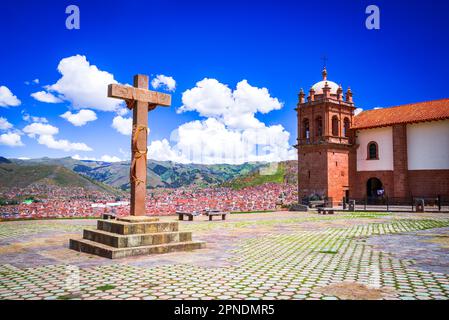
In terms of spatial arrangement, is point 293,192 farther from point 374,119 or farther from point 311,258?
point 311,258

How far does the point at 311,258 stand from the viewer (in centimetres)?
700

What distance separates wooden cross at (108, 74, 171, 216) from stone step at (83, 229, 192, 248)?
2.93 ft

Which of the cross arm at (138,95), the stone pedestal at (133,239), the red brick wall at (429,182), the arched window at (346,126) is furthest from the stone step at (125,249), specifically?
the arched window at (346,126)

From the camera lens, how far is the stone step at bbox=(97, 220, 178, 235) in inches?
301

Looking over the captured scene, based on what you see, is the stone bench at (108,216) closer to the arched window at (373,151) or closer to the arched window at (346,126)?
the arched window at (373,151)

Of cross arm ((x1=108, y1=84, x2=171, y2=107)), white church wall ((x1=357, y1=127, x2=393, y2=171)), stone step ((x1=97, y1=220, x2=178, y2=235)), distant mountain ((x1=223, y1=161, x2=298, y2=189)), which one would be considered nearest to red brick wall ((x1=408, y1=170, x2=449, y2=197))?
white church wall ((x1=357, y1=127, x2=393, y2=171))

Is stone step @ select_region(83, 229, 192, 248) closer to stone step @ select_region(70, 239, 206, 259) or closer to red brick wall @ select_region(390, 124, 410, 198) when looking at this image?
stone step @ select_region(70, 239, 206, 259)

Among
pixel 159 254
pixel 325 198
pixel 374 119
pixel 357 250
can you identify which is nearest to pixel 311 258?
pixel 357 250

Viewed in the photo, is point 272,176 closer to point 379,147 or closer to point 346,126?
point 346,126

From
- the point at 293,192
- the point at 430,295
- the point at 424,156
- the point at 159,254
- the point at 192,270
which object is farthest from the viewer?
the point at 293,192

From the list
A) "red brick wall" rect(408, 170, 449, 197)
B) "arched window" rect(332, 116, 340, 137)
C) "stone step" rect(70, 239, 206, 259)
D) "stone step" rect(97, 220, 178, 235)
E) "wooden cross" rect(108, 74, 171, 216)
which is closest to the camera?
"stone step" rect(70, 239, 206, 259)

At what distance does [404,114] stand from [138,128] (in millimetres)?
29913

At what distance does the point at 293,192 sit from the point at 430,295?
44.1 m
